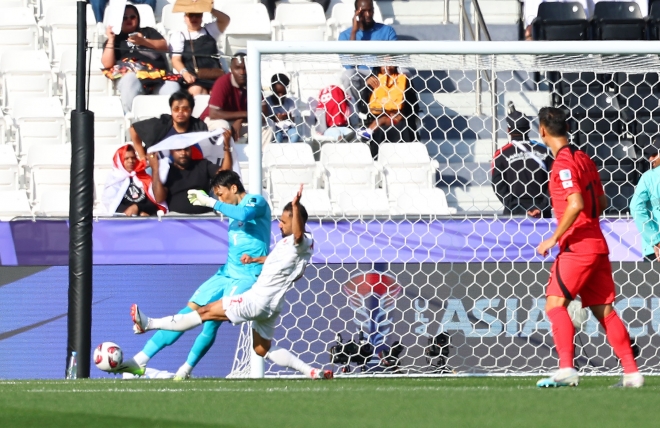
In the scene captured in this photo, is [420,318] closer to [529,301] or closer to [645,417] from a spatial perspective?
[529,301]

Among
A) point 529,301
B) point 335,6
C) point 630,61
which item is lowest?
point 529,301

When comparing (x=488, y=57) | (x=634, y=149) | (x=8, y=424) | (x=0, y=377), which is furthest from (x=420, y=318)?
(x=8, y=424)

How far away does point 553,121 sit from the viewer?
6383mm

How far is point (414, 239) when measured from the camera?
8773 millimetres

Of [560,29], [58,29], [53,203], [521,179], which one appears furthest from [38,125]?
[560,29]

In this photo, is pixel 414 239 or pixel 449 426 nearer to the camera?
pixel 449 426

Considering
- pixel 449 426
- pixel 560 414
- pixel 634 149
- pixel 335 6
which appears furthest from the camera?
pixel 335 6

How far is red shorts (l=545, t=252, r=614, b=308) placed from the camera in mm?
6273

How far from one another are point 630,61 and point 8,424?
5.83 meters

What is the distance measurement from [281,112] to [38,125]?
274 centimetres

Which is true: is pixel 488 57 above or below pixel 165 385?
above

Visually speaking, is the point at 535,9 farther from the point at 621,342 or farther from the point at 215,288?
the point at 621,342

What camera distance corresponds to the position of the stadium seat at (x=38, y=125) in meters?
11.4

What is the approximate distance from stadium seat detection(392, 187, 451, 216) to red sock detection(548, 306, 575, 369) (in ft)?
10.9
